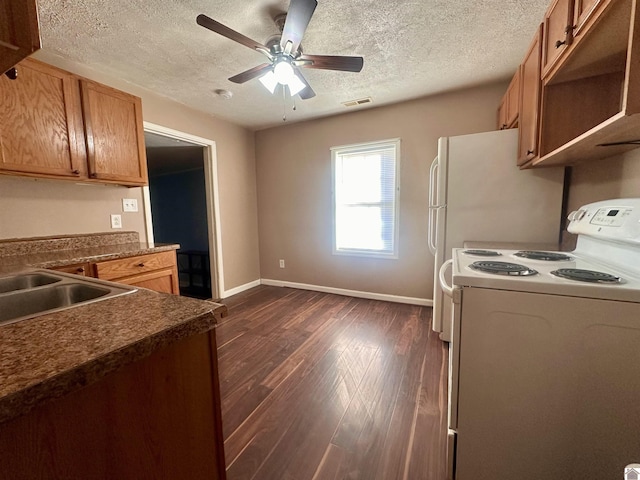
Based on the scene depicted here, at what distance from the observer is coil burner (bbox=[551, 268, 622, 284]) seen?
0.92 meters

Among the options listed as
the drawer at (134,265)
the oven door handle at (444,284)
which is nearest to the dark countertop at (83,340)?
the oven door handle at (444,284)

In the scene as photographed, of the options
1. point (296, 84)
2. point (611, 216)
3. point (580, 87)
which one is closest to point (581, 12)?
point (580, 87)

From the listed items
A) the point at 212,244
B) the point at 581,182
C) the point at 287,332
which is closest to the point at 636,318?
the point at 581,182

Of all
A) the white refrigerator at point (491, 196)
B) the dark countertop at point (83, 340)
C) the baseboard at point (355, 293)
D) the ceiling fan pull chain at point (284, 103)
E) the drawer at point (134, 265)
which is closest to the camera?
the dark countertop at point (83, 340)

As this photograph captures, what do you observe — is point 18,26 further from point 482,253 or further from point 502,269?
point 482,253

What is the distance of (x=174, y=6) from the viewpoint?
1.56 metres

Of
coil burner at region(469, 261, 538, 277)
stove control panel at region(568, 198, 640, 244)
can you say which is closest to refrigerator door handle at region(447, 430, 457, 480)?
coil burner at region(469, 261, 538, 277)

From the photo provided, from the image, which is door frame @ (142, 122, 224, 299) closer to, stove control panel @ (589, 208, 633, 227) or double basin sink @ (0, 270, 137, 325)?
double basin sink @ (0, 270, 137, 325)

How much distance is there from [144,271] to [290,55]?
187cm

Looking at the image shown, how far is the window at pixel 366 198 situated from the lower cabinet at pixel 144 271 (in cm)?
199

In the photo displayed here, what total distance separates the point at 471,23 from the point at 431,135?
3.91 ft

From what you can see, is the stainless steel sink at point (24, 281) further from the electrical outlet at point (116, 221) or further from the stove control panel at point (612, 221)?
the stove control panel at point (612, 221)

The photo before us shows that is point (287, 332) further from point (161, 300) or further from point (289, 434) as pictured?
point (161, 300)

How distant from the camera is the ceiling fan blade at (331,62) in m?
1.70
